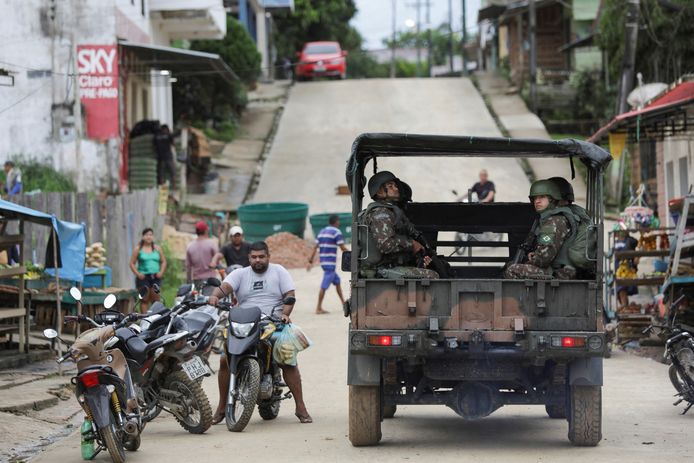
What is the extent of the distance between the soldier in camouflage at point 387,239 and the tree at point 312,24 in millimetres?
54310

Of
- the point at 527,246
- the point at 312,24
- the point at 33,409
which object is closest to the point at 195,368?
the point at 33,409

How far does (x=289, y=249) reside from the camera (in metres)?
27.7

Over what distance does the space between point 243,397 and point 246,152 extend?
99.1ft

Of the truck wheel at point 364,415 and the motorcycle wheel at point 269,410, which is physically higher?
the truck wheel at point 364,415

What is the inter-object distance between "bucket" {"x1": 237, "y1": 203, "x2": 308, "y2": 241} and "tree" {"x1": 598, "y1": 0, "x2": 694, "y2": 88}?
9.57 meters

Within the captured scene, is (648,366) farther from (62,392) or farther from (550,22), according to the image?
(550,22)

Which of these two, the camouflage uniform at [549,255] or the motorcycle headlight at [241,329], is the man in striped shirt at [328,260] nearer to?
the motorcycle headlight at [241,329]

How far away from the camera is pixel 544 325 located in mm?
9625

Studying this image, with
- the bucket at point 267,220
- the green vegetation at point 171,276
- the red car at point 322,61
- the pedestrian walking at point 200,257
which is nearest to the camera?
the pedestrian walking at point 200,257

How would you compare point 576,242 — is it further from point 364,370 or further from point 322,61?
point 322,61

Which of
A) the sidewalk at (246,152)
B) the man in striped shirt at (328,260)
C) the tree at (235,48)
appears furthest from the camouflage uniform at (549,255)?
the tree at (235,48)

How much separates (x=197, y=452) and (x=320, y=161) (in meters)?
28.9

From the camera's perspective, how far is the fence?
63.9ft

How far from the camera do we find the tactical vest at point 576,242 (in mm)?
9977
